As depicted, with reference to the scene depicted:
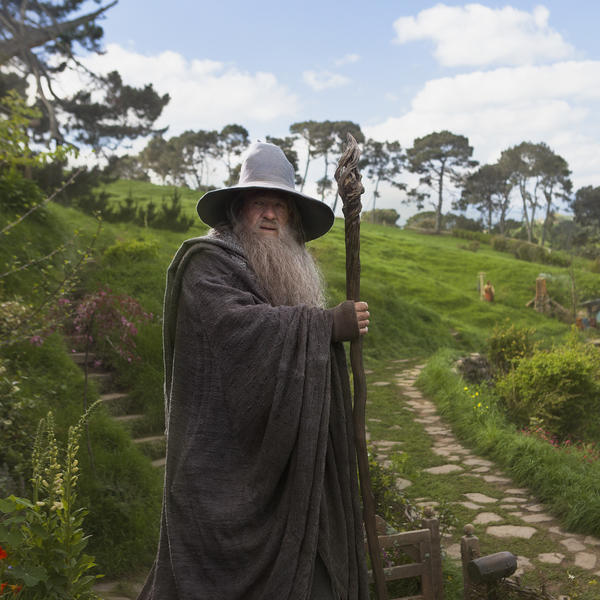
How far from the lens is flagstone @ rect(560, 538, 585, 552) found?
448 cm

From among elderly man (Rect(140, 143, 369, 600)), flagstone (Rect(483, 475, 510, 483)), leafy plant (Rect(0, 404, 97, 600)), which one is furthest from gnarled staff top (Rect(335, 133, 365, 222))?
flagstone (Rect(483, 475, 510, 483))

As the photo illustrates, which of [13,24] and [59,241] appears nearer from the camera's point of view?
[59,241]

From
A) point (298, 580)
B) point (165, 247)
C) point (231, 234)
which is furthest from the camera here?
point (165, 247)

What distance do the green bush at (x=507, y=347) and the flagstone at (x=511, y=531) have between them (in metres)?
5.85

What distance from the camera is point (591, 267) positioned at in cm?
2902

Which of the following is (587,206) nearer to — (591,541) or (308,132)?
(308,132)


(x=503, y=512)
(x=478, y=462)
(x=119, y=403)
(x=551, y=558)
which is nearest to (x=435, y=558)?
(x=551, y=558)

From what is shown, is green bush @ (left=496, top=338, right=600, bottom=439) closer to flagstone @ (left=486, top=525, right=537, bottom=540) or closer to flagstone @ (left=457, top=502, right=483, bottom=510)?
flagstone @ (left=457, top=502, right=483, bottom=510)

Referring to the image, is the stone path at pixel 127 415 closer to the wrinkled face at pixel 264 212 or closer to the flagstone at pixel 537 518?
the wrinkled face at pixel 264 212

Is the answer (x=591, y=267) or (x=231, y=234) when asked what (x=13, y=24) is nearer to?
(x=231, y=234)

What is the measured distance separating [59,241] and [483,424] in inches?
253

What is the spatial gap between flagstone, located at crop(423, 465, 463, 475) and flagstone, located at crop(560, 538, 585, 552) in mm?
1660

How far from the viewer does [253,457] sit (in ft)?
7.04

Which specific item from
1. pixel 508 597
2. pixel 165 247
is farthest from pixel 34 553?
pixel 165 247
